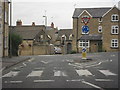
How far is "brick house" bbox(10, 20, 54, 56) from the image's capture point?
58.9 m

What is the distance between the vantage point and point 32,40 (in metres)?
66.5

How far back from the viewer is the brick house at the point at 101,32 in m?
56.0

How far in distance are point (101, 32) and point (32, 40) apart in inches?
706

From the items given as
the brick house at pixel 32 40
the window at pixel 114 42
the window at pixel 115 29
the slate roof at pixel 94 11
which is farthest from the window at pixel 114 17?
the brick house at pixel 32 40

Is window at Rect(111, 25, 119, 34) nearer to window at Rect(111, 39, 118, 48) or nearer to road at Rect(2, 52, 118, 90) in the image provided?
window at Rect(111, 39, 118, 48)

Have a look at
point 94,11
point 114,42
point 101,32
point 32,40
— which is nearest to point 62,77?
point 114,42

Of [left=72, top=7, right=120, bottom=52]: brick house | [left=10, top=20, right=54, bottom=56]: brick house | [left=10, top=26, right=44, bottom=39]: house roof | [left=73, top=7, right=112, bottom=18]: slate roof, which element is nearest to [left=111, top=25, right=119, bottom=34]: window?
[left=72, top=7, right=120, bottom=52]: brick house

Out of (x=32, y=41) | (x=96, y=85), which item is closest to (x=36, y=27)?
(x=32, y=41)

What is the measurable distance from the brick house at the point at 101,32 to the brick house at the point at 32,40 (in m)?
6.87

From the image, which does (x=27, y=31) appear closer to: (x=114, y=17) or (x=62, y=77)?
(x=114, y=17)

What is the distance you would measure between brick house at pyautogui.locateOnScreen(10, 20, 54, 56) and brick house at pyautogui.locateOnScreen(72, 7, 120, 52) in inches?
270

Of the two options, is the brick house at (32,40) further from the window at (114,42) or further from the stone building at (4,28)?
the stone building at (4,28)

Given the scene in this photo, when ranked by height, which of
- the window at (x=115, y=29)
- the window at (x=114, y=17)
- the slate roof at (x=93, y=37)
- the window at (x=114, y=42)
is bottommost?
the window at (x=114, y=42)

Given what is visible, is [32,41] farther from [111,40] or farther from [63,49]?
[111,40]
